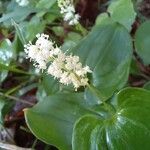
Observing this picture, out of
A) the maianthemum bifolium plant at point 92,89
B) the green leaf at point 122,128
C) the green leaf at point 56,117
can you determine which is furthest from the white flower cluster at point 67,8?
the green leaf at point 122,128

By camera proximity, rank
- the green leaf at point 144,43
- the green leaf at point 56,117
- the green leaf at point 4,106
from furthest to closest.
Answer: the green leaf at point 4,106 < the green leaf at point 144,43 < the green leaf at point 56,117

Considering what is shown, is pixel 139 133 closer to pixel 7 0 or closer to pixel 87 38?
pixel 87 38

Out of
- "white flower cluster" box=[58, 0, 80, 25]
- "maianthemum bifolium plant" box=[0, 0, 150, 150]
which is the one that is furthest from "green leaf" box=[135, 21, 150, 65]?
→ "white flower cluster" box=[58, 0, 80, 25]

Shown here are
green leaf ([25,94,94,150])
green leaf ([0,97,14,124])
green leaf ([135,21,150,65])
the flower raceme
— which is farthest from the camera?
green leaf ([0,97,14,124])

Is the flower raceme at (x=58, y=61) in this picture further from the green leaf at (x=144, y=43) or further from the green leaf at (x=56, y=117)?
the green leaf at (x=144, y=43)

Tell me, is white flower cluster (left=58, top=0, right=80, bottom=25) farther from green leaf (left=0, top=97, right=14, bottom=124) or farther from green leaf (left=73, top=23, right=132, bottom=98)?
green leaf (left=0, top=97, right=14, bottom=124)

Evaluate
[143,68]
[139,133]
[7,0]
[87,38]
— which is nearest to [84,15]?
[7,0]
